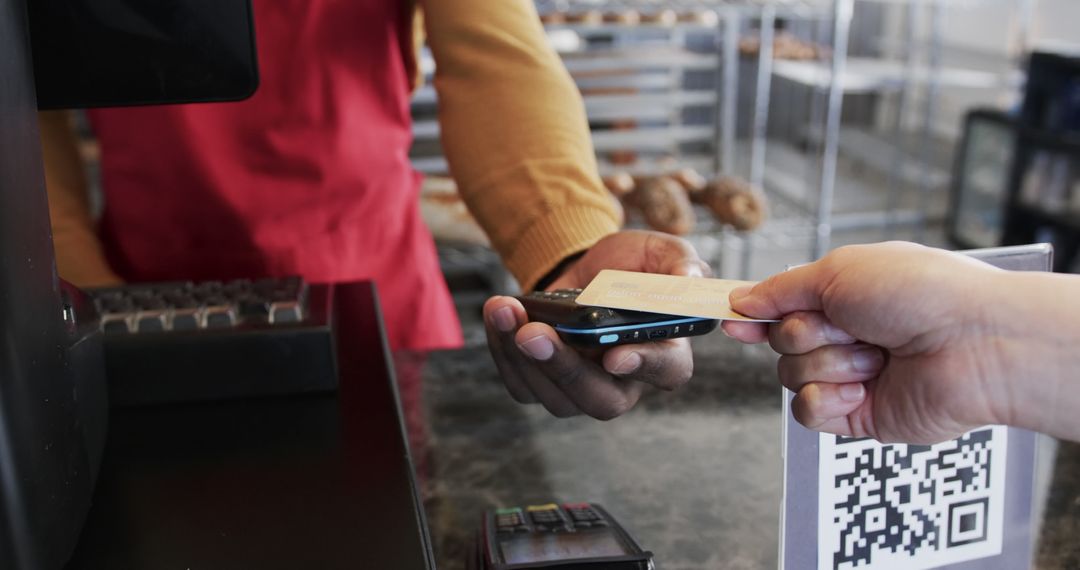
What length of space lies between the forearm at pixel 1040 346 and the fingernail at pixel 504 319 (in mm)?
323

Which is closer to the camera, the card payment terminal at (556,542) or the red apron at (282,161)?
the card payment terminal at (556,542)

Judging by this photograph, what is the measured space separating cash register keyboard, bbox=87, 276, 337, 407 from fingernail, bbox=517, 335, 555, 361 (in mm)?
161

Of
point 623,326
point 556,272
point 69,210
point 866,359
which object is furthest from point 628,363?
point 69,210

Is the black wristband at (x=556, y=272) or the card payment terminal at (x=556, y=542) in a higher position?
the black wristband at (x=556, y=272)

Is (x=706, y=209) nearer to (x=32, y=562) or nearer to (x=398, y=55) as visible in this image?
(x=398, y=55)

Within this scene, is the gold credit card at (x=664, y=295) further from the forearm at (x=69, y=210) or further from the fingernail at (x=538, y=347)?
the forearm at (x=69, y=210)

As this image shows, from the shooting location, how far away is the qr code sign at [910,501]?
571 millimetres

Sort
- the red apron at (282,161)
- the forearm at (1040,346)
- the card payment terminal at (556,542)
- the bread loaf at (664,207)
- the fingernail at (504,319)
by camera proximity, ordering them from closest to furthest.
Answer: the forearm at (1040,346), the card payment terminal at (556,542), the fingernail at (504,319), the red apron at (282,161), the bread loaf at (664,207)

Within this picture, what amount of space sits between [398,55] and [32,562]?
886mm

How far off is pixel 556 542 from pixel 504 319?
0.55ft

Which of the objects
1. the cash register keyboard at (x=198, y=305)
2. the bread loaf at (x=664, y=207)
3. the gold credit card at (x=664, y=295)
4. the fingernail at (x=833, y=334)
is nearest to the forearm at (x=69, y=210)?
the cash register keyboard at (x=198, y=305)

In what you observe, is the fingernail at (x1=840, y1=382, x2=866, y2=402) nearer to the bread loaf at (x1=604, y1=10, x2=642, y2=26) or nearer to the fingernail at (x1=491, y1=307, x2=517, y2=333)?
the fingernail at (x1=491, y1=307, x2=517, y2=333)

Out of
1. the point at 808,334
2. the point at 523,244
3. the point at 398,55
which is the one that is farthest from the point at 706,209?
the point at 808,334

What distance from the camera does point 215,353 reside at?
0.72 m
